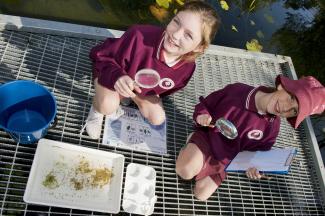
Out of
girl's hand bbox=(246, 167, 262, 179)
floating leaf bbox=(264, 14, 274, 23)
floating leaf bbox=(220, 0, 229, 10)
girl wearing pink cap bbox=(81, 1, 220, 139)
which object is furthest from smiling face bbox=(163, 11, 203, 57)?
floating leaf bbox=(264, 14, 274, 23)

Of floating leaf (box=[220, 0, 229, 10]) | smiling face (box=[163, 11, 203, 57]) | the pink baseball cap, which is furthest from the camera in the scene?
floating leaf (box=[220, 0, 229, 10])

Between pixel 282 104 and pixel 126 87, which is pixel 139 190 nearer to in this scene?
pixel 126 87

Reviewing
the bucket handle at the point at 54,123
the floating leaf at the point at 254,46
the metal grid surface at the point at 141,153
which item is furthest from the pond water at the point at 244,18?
the bucket handle at the point at 54,123

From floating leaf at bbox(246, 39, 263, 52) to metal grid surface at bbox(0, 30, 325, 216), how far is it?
718 millimetres

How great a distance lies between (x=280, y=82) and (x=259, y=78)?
1120mm

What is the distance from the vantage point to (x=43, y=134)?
228cm

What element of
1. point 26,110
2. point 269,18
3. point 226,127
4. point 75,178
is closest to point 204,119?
point 226,127

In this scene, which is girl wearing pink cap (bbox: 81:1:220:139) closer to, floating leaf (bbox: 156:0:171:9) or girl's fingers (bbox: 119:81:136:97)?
girl's fingers (bbox: 119:81:136:97)

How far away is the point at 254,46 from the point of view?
3686 millimetres

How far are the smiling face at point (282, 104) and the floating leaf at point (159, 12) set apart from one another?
1.55m

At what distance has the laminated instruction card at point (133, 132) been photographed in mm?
2531

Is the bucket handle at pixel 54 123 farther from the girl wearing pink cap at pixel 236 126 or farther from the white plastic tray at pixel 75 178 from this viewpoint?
the girl wearing pink cap at pixel 236 126

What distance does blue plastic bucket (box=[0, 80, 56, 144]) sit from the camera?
220 cm

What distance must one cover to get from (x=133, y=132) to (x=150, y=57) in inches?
20.8
